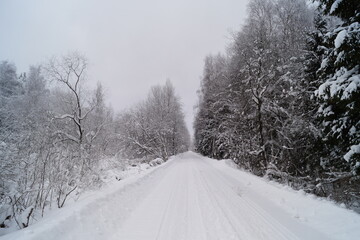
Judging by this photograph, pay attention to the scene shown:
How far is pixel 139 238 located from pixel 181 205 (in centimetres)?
210

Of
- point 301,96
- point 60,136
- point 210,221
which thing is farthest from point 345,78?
point 60,136

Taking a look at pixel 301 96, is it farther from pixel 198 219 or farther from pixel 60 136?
pixel 60 136

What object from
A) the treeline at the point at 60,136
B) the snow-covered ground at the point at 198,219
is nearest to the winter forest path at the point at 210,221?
the snow-covered ground at the point at 198,219

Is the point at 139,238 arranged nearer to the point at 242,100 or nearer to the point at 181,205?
the point at 181,205

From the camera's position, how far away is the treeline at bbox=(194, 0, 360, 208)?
514cm

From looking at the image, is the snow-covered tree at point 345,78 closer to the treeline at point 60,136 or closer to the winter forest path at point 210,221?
the winter forest path at point 210,221

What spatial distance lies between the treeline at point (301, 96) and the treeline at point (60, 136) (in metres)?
8.34

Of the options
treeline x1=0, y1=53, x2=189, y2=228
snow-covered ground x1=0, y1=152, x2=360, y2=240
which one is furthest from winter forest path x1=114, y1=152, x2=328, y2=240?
treeline x1=0, y1=53, x2=189, y2=228

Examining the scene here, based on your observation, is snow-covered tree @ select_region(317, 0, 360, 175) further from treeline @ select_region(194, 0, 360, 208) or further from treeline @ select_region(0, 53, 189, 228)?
treeline @ select_region(0, 53, 189, 228)

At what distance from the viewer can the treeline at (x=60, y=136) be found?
4508 millimetres

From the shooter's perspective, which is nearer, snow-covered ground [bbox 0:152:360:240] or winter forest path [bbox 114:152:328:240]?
snow-covered ground [bbox 0:152:360:240]

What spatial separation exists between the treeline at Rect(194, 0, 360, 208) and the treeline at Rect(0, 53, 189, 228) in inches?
328

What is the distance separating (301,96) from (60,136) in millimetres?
15624

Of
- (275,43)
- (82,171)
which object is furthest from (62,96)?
(275,43)
